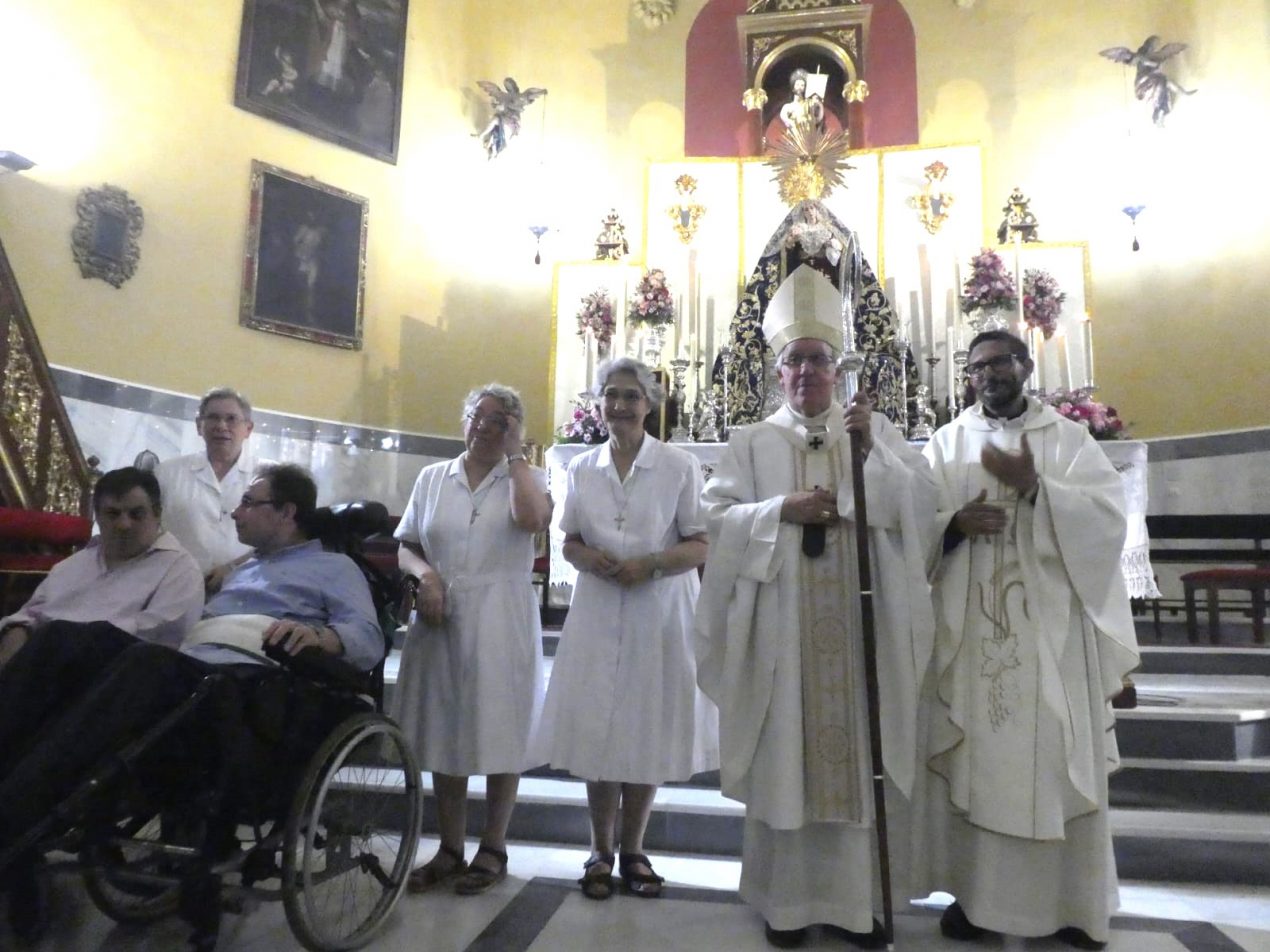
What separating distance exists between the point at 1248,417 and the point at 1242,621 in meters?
1.60

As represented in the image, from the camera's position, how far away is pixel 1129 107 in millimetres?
7938

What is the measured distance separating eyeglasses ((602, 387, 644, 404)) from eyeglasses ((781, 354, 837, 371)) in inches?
20.4

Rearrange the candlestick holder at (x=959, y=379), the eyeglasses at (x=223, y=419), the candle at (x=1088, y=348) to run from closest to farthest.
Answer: the eyeglasses at (x=223, y=419) < the candlestick holder at (x=959, y=379) < the candle at (x=1088, y=348)

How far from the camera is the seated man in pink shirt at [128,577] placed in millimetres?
2732

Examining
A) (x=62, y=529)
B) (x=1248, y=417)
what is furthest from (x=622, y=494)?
(x=1248, y=417)

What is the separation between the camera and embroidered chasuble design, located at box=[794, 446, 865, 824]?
2.62 metres

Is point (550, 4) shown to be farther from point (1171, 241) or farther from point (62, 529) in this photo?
point (62, 529)

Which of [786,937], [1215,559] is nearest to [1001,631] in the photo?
[786,937]

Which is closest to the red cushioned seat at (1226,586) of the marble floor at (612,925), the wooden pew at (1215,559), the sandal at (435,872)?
the wooden pew at (1215,559)

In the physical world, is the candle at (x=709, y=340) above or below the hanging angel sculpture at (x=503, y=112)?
below

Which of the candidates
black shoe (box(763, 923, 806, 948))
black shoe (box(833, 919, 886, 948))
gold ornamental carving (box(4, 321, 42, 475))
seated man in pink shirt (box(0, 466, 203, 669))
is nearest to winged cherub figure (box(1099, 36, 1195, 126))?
black shoe (box(833, 919, 886, 948))

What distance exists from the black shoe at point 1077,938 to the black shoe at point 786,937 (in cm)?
73

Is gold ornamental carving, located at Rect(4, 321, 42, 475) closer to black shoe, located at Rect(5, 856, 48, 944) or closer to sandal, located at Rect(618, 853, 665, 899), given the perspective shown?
black shoe, located at Rect(5, 856, 48, 944)

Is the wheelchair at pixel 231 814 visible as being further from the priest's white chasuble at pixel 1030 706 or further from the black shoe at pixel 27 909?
the priest's white chasuble at pixel 1030 706
